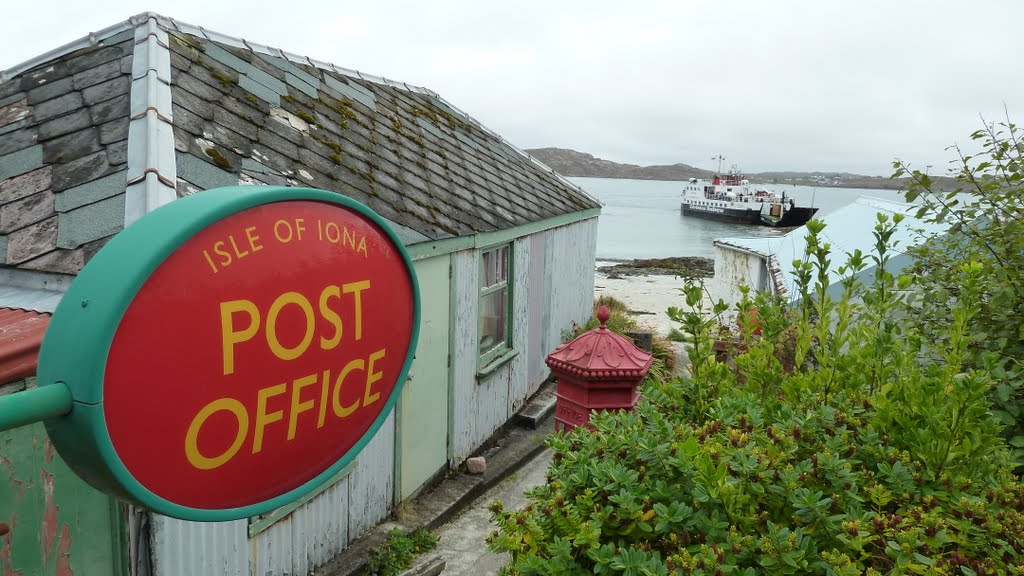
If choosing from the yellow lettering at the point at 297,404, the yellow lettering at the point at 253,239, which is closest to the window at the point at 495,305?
the yellow lettering at the point at 297,404

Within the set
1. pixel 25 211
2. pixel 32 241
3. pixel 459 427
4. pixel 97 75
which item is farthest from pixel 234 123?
pixel 459 427

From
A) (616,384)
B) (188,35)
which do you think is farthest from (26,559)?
(188,35)

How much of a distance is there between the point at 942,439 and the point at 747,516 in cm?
78

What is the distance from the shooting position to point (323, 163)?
5996 mm

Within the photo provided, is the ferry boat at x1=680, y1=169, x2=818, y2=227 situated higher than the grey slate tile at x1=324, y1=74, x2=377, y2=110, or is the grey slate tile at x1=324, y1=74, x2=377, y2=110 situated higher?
the grey slate tile at x1=324, y1=74, x2=377, y2=110

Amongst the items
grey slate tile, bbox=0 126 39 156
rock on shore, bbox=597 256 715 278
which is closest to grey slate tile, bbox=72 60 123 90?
grey slate tile, bbox=0 126 39 156

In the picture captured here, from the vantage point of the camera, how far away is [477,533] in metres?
6.51

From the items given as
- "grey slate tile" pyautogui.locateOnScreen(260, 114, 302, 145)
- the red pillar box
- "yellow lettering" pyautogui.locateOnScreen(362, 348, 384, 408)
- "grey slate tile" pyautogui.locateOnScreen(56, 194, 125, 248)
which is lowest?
the red pillar box

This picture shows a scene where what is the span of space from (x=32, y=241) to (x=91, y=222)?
31 cm

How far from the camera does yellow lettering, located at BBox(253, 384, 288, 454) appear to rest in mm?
1503

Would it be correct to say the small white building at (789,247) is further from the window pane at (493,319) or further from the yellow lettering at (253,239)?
the yellow lettering at (253,239)

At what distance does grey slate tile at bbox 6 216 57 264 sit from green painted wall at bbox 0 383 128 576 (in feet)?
3.29

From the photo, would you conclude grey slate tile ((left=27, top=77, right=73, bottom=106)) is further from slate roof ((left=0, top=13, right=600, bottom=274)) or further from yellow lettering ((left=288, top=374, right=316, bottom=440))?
yellow lettering ((left=288, top=374, right=316, bottom=440))

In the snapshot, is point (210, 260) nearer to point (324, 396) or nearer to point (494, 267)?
point (324, 396)
